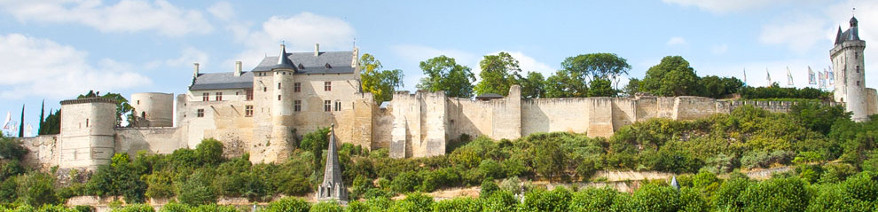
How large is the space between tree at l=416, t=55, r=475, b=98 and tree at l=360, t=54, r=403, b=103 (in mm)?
1919

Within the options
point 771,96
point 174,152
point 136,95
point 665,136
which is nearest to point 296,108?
point 174,152

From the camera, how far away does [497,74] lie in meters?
64.9

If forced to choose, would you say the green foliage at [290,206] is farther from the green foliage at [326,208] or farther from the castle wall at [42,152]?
the castle wall at [42,152]

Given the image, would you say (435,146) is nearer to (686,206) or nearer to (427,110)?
(427,110)

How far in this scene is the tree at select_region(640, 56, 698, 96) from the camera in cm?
6022

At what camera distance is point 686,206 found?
36.7m

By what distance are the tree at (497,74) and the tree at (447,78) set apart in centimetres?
108

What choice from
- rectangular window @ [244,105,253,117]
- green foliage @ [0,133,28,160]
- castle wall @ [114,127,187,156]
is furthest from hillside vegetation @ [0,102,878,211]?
rectangular window @ [244,105,253,117]

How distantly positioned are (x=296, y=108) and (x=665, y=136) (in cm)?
1966

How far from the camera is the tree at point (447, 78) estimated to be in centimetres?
6456

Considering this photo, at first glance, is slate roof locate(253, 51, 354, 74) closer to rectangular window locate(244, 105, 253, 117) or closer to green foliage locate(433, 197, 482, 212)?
rectangular window locate(244, 105, 253, 117)

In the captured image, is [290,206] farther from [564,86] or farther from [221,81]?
[564,86]

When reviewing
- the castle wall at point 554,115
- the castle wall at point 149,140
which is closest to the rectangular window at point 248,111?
the castle wall at point 149,140

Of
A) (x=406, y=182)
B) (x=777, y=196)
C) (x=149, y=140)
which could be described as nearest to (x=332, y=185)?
(x=406, y=182)
